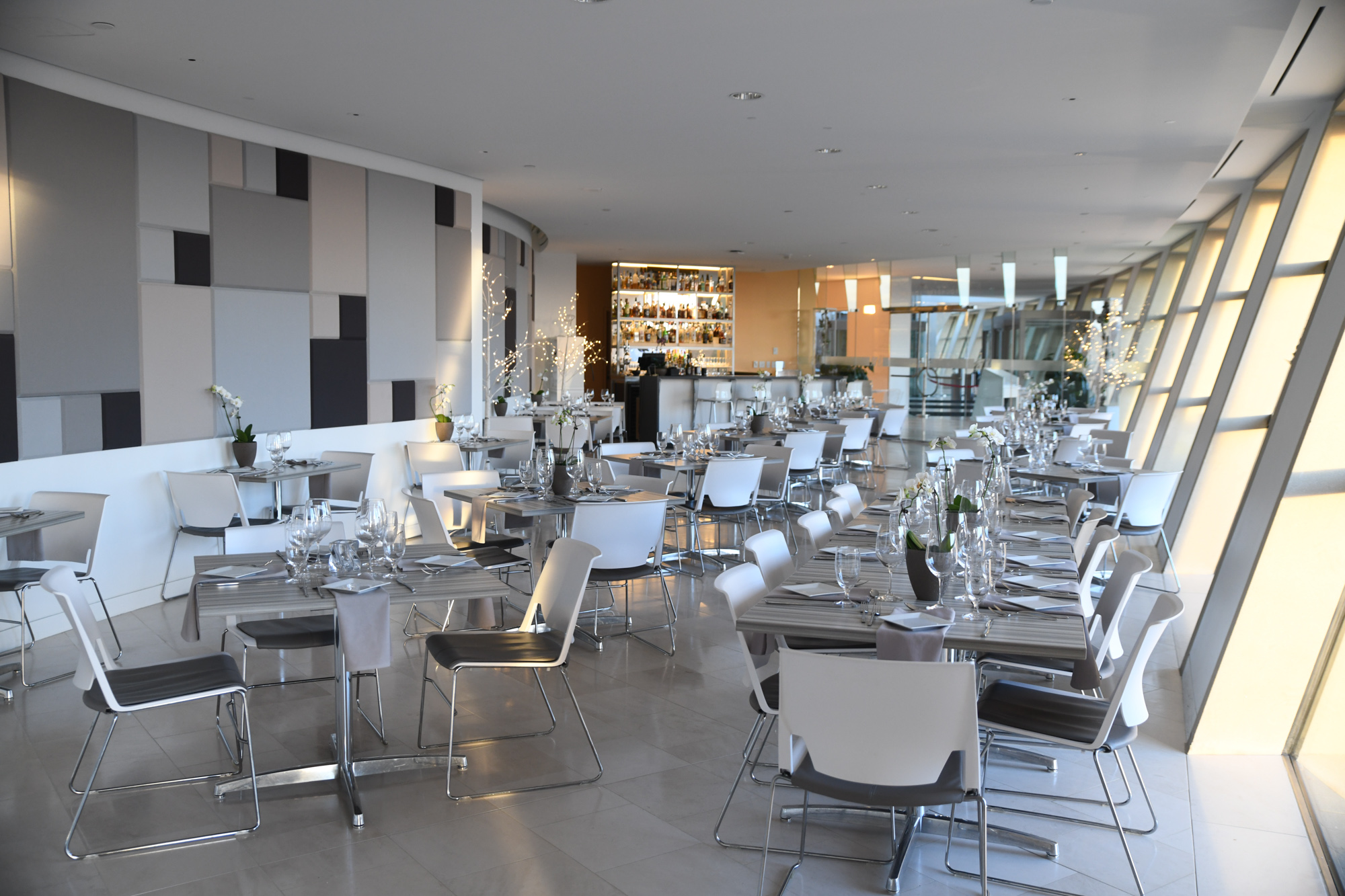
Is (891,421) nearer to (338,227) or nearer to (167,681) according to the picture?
(338,227)

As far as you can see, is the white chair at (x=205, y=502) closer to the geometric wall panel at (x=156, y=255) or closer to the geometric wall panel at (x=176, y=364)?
the geometric wall panel at (x=176, y=364)

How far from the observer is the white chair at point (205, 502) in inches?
244

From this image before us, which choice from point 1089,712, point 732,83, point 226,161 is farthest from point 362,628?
point 226,161

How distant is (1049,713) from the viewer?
10.4ft

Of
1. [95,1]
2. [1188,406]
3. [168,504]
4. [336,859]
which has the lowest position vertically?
[336,859]

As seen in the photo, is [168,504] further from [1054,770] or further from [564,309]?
[564,309]

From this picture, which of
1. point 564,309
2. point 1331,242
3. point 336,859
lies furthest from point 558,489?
Result: point 564,309

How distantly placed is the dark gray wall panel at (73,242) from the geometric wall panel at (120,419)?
0.07 m

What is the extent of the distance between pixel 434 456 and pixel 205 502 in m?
2.04

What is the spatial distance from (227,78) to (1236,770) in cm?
662

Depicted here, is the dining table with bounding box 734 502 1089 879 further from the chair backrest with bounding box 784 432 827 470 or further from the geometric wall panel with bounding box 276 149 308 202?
the geometric wall panel with bounding box 276 149 308 202

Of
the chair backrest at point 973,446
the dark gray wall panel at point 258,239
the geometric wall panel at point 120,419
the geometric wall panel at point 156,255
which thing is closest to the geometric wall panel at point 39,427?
the geometric wall panel at point 120,419

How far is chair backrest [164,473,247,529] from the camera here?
6191mm

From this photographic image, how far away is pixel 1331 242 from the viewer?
6.47 metres
